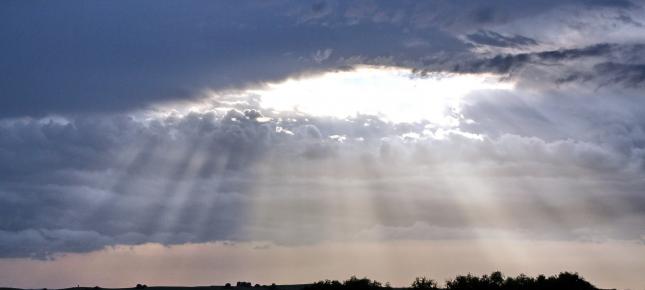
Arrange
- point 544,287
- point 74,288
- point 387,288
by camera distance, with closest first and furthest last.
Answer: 1. point 544,287
2. point 387,288
3. point 74,288

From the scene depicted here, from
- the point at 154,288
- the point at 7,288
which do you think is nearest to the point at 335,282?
the point at 154,288

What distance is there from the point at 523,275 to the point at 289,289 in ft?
181

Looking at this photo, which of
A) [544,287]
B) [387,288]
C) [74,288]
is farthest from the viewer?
[74,288]

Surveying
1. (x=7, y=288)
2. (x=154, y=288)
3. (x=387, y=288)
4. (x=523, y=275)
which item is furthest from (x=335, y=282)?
(x=7, y=288)

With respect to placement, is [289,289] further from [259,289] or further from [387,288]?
[387,288]

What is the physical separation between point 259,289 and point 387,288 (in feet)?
125

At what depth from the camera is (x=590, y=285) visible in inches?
5295

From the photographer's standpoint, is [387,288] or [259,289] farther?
[259,289]

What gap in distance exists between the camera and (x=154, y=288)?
18125cm

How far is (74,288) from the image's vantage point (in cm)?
17100

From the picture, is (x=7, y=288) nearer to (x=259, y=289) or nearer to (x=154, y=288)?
(x=154, y=288)

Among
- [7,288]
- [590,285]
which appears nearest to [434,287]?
[590,285]

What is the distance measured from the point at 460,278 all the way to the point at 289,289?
156ft

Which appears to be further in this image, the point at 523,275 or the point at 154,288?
the point at 154,288
